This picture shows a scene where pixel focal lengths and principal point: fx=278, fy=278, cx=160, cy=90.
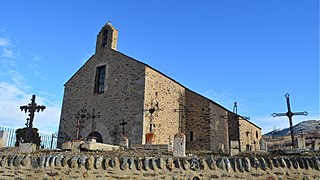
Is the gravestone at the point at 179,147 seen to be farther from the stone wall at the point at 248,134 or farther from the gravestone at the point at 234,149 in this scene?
the stone wall at the point at 248,134

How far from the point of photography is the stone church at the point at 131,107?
674 inches

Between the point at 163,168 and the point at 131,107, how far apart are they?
9.82 m

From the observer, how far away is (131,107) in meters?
17.2

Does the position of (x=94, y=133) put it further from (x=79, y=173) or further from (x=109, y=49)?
(x=79, y=173)

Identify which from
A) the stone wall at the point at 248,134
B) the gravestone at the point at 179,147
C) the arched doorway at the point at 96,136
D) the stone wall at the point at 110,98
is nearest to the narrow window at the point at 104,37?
the stone wall at the point at 110,98

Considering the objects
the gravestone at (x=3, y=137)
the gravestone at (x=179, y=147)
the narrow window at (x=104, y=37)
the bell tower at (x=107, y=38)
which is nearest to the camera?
the gravestone at (x=179, y=147)

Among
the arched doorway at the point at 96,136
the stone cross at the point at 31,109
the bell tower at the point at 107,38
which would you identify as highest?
the bell tower at the point at 107,38

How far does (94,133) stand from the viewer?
1817cm

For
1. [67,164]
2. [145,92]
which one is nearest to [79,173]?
[67,164]

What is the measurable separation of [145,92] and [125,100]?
149 cm

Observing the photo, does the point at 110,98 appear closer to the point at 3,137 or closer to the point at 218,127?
the point at 3,137

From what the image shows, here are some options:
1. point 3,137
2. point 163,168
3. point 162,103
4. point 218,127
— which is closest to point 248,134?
point 218,127

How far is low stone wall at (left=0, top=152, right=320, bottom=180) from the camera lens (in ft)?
24.0

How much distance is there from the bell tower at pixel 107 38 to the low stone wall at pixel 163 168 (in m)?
12.7
